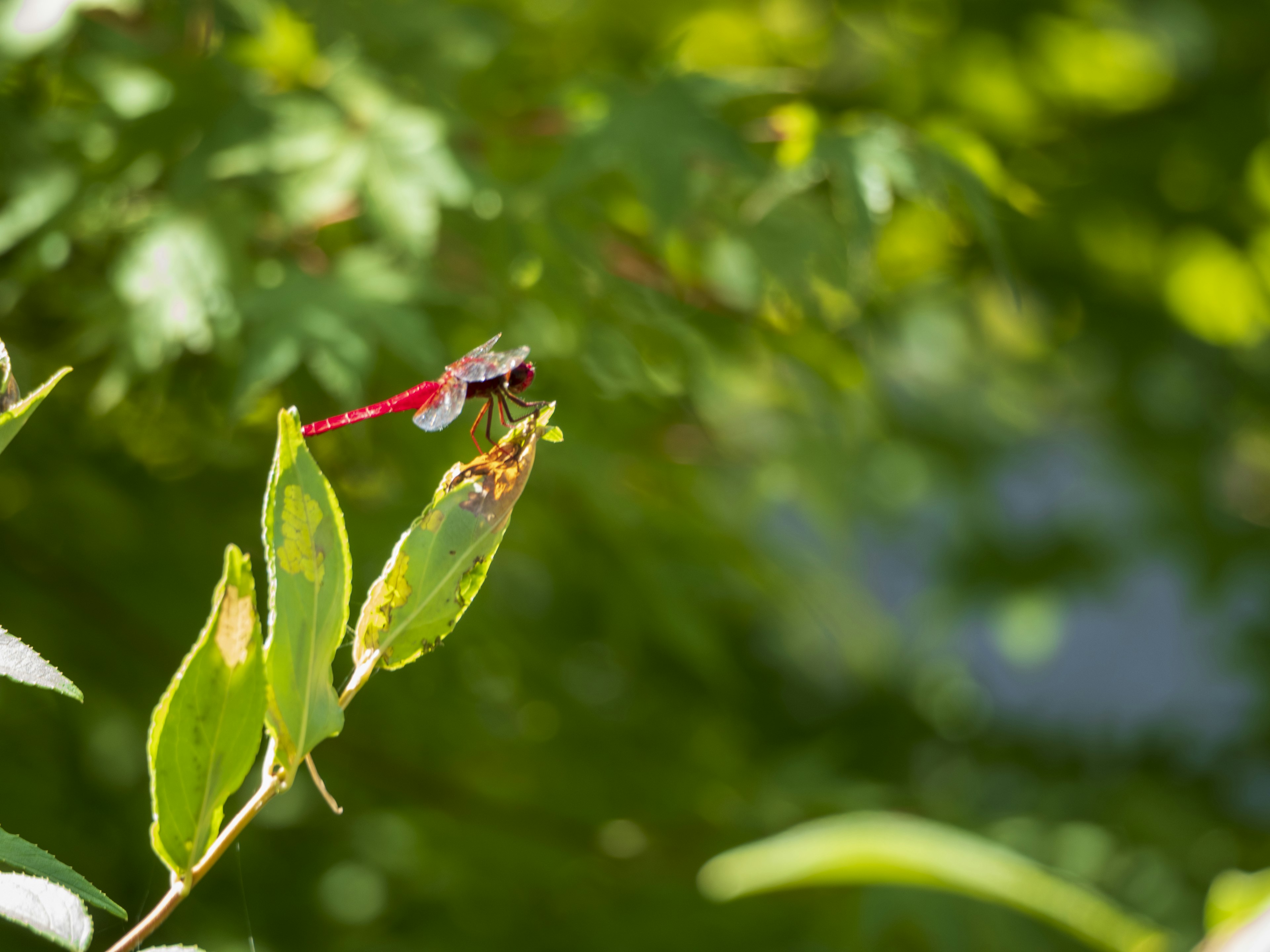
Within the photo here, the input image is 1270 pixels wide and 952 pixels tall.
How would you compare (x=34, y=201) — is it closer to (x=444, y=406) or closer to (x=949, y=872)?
(x=444, y=406)

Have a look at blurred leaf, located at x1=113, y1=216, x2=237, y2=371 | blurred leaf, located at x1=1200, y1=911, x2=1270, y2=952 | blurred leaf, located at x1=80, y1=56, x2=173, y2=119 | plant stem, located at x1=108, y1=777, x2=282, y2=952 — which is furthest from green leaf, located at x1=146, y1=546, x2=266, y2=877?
blurred leaf, located at x1=80, y1=56, x2=173, y2=119

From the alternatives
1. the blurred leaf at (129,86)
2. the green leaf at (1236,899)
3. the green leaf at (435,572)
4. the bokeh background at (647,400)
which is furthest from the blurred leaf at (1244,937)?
the blurred leaf at (129,86)

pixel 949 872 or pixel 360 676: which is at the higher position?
pixel 360 676

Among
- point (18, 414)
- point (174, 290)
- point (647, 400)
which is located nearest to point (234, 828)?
point (18, 414)

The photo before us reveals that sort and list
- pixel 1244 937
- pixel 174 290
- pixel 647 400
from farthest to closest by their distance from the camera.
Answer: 1. pixel 647 400
2. pixel 174 290
3. pixel 1244 937

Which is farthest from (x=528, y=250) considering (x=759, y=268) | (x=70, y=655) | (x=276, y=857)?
(x=276, y=857)

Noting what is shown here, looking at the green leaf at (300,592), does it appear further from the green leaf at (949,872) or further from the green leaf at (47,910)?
the green leaf at (949,872)

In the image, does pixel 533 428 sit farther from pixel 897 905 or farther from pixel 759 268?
pixel 897 905

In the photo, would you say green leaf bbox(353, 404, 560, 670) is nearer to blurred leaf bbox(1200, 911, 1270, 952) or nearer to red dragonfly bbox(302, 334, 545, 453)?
red dragonfly bbox(302, 334, 545, 453)

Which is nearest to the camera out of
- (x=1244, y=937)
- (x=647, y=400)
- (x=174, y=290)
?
(x=1244, y=937)
